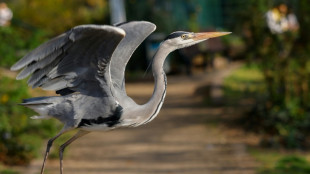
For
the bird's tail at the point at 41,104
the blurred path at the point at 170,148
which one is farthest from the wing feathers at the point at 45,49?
the blurred path at the point at 170,148

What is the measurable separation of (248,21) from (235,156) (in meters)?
3.02

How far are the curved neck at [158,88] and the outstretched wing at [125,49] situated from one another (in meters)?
0.36

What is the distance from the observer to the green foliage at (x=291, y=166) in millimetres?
7828

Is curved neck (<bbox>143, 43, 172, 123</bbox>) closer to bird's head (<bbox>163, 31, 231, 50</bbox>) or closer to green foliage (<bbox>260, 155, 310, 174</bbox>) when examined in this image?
bird's head (<bbox>163, 31, 231, 50</bbox>)

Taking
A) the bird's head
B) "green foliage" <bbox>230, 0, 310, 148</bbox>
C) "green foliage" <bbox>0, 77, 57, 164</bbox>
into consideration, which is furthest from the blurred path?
the bird's head

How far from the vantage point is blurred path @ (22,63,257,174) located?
843 cm

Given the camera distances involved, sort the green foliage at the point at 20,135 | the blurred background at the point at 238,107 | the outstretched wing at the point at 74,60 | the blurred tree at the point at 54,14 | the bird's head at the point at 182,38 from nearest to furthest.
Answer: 1. the outstretched wing at the point at 74,60
2. the bird's head at the point at 182,38
3. the green foliage at the point at 20,135
4. the blurred background at the point at 238,107
5. the blurred tree at the point at 54,14

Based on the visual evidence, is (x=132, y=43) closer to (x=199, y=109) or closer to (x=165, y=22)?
(x=199, y=109)

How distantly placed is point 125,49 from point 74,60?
602 mm

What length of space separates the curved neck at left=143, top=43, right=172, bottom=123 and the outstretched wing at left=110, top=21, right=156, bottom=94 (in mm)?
361

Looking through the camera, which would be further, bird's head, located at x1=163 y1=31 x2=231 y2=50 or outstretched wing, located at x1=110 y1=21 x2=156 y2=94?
outstretched wing, located at x1=110 y1=21 x2=156 y2=94

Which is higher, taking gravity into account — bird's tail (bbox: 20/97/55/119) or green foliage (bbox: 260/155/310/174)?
bird's tail (bbox: 20/97/55/119)

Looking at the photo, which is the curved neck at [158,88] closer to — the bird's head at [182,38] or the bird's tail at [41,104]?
the bird's head at [182,38]

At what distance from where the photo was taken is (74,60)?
432 centimetres
